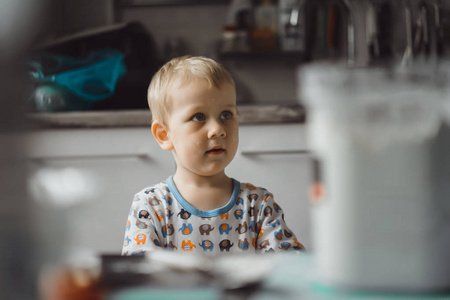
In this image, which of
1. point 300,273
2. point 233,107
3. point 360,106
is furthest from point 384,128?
point 233,107

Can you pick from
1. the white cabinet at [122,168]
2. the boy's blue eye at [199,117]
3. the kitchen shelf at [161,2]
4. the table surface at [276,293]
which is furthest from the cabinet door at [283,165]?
the table surface at [276,293]

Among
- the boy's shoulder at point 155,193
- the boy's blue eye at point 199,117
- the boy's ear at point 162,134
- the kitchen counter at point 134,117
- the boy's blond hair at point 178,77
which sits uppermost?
the boy's blond hair at point 178,77

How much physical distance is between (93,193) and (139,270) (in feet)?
4.31

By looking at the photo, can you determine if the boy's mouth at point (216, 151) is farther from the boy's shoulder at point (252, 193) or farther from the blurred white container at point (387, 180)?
the blurred white container at point (387, 180)

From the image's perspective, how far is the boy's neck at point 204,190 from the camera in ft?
3.32

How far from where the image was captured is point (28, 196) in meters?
1.71

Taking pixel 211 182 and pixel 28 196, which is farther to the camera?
pixel 28 196

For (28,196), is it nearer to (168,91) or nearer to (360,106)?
(168,91)

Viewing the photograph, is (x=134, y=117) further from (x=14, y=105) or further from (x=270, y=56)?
(x=270, y=56)

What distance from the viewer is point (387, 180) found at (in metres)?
0.38

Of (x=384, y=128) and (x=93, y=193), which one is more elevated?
(x=384, y=128)

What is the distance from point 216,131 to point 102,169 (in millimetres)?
875

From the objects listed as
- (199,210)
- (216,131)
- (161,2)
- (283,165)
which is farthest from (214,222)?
(161,2)

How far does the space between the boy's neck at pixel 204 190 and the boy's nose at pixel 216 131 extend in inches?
4.6
